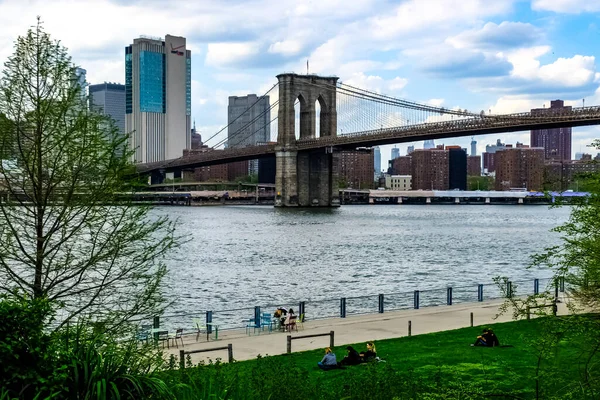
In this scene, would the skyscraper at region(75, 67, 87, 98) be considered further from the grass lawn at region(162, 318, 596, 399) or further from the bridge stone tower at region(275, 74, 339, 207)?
the bridge stone tower at region(275, 74, 339, 207)

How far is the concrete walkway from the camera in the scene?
1828 cm

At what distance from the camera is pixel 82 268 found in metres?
12.5

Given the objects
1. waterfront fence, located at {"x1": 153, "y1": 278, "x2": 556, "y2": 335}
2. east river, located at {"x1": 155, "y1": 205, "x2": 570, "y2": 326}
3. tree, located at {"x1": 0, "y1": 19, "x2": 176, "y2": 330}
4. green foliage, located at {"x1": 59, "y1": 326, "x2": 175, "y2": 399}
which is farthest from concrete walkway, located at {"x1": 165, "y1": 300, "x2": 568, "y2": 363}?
green foliage, located at {"x1": 59, "y1": 326, "x2": 175, "y2": 399}

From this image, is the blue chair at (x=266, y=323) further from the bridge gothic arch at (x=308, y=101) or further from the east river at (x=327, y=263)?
the bridge gothic arch at (x=308, y=101)

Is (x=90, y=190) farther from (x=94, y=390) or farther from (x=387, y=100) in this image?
(x=387, y=100)

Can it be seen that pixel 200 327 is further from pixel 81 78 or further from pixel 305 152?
pixel 305 152

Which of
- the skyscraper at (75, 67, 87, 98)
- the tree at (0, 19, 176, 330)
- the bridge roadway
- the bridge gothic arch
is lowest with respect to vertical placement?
the tree at (0, 19, 176, 330)

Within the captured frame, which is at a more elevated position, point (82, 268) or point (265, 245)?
point (82, 268)

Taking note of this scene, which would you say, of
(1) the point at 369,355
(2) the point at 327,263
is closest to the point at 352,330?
(1) the point at 369,355

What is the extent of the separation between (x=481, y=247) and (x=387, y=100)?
65946 millimetres

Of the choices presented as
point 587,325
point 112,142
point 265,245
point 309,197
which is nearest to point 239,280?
point 265,245

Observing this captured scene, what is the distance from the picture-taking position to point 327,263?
45781 mm

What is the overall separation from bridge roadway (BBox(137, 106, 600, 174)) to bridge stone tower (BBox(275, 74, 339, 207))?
2.24 meters

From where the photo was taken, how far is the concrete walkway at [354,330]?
60.0 ft
